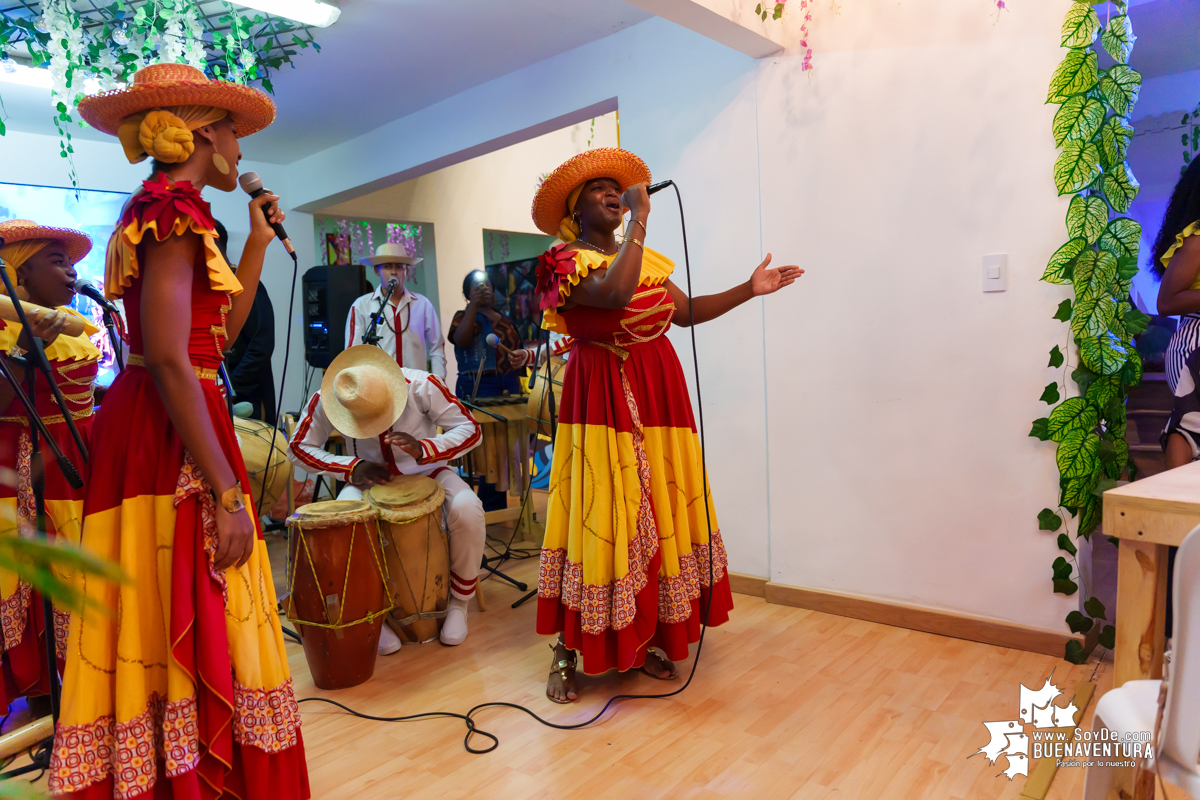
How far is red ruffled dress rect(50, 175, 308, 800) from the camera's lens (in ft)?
4.83

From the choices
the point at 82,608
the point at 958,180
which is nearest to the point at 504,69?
the point at 958,180

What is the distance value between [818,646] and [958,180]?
1.81m

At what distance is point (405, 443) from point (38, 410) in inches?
49.4

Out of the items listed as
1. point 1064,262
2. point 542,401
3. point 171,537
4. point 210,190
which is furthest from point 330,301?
point 1064,262

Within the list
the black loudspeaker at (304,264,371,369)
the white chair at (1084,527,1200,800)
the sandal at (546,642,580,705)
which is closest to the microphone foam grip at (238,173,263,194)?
the sandal at (546,642,580,705)

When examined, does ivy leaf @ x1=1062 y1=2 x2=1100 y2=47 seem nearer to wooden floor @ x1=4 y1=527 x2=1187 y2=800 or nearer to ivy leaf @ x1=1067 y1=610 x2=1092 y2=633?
ivy leaf @ x1=1067 y1=610 x2=1092 y2=633

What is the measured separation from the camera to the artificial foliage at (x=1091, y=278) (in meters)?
2.46

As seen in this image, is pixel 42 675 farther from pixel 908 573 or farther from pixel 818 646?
pixel 908 573

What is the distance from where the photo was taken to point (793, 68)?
314cm

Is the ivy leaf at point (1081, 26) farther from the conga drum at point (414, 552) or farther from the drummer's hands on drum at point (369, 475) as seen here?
the drummer's hands on drum at point (369, 475)

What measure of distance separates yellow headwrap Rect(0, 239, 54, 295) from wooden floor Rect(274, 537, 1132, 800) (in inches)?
67.7

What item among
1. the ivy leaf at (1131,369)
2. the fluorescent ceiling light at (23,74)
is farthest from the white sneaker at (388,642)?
the fluorescent ceiling light at (23,74)

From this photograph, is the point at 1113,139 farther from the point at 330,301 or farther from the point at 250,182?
the point at 330,301

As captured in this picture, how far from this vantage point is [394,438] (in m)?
3.17
